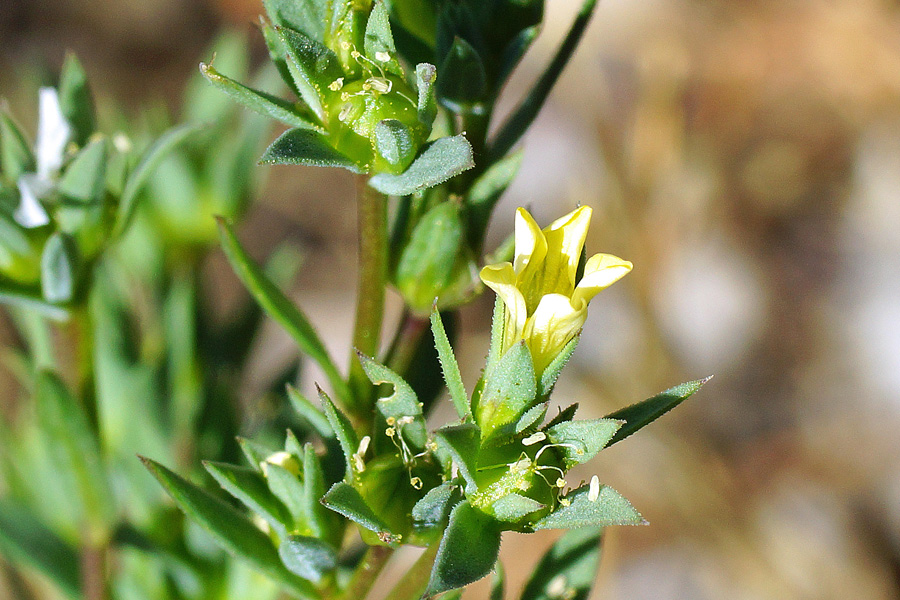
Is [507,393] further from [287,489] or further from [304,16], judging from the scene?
[304,16]

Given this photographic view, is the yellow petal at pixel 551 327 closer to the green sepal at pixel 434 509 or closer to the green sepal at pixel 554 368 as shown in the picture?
the green sepal at pixel 554 368

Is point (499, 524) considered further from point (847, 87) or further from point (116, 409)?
point (847, 87)

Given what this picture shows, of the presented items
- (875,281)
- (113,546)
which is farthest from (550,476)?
(875,281)

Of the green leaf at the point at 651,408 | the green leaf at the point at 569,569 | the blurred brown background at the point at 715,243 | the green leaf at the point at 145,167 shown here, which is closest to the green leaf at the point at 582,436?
the green leaf at the point at 651,408

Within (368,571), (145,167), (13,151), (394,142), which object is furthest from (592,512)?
(13,151)

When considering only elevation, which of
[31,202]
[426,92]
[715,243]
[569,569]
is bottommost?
[715,243]
